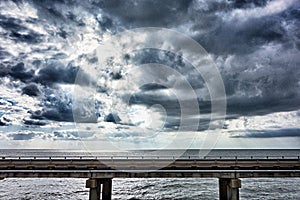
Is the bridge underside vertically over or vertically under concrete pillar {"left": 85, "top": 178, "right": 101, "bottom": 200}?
over

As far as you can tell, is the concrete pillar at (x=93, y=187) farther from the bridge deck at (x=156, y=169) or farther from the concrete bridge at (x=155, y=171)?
the bridge deck at (x=156, y=169)

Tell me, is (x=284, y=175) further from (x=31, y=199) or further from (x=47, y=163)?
(x=31, y=199)

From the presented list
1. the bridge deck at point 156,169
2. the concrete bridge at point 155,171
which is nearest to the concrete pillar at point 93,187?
the concrete bridge at point 155,171

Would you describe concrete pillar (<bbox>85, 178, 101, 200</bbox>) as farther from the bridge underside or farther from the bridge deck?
the bridge deck

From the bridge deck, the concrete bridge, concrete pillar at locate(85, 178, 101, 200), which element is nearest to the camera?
concrete pillar at locate(85, 178, 101, 200)

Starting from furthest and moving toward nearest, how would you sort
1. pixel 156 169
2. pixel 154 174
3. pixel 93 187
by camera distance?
pixel 156 169, pixel 154 174, pixel 93 187

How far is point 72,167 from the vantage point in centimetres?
2984

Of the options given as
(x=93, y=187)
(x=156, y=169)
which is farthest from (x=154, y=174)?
(x=93, y=187)

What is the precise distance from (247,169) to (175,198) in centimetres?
1711

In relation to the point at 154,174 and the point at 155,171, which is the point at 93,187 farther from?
the point at 155,171

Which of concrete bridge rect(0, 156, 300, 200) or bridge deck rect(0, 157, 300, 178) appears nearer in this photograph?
concrete bridge rect(0, 156, 300, 200)

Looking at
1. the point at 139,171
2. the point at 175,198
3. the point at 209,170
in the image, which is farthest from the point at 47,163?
the point at 175,198

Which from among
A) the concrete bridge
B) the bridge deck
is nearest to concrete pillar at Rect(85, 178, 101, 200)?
the concrete bridge

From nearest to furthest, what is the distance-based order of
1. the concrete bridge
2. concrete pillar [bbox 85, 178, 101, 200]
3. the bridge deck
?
concrete pillar [bbox 85, 178, 101, 200] → the concrete bridge → the bridge deck
